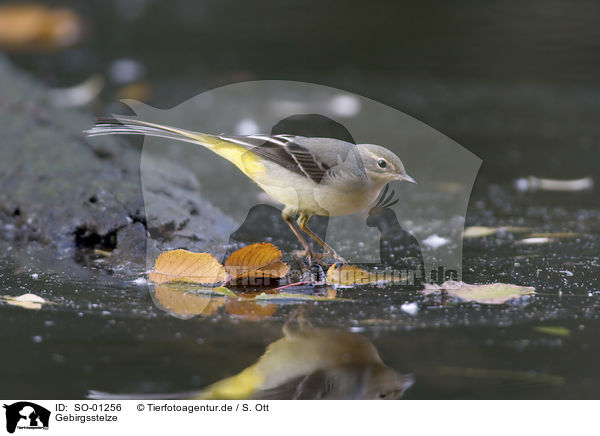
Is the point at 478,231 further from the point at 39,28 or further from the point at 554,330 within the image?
the point at 39,28

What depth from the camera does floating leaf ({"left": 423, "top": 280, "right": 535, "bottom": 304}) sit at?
12.0ft

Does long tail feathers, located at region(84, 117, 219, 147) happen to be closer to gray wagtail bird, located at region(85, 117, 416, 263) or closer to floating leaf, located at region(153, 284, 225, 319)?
gray wagtail bird, located at region(85, 117, 416, 263)

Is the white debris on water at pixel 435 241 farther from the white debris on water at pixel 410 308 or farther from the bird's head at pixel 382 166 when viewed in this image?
the white debris on water at pixel 410 308

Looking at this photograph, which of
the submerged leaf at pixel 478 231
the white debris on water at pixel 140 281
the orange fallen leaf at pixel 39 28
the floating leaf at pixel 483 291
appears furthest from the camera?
the orange fallen leaf at pixel 39 28

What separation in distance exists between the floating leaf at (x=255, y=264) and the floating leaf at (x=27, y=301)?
0.96m

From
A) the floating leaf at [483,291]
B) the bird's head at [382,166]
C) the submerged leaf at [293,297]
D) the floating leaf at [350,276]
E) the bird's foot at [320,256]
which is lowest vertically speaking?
the submerged leaf at [293,297]

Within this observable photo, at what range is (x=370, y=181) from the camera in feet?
14.0

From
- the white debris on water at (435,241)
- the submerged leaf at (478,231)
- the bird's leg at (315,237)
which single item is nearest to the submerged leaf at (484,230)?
the submerged leaf at (478,231)

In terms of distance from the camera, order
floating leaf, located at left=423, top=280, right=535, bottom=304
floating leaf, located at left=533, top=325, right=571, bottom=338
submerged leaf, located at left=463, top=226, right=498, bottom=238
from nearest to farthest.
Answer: floating leaf, located at left=533, top=325, right=571, bottom=338, floating leaf, located at left=423, top=280, right=535, bottom=304, submerged leaf, located at left=463, top=226, right=498, bottom=238

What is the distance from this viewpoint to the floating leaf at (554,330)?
328 cm

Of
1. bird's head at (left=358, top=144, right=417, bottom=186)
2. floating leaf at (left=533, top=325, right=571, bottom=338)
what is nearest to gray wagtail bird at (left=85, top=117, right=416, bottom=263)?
bird's head at (left=358, top=144, right=417, bottom=186)

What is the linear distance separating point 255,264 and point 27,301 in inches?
45.6

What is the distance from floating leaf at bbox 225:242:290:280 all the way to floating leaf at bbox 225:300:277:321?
294 mm

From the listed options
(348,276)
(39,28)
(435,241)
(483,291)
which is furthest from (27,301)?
(39,28)
